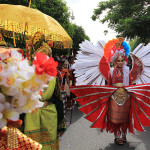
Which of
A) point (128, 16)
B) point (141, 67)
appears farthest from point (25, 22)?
point (128, 16)

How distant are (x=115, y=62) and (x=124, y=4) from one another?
1335 cm

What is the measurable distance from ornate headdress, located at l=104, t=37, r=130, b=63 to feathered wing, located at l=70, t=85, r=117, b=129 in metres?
0.68

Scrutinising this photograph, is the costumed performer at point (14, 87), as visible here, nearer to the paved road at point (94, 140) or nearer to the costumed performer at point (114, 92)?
the costumed performer at point (114, 92)

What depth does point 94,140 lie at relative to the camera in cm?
427

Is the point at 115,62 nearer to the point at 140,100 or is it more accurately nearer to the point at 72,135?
the point at 140,100

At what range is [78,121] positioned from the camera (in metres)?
5.70

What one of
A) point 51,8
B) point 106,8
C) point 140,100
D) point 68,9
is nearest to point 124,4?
point 106,8

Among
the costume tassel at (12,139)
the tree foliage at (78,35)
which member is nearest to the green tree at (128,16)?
the tree foliage at (78,35)

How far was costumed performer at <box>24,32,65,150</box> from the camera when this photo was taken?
2.34 metres

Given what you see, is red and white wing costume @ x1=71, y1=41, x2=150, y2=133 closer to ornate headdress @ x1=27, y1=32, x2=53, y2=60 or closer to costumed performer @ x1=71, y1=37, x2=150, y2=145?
costumed performer @ x1=71, y1=37, x2=150, y2=145

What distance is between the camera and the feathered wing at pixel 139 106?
3.60 meters

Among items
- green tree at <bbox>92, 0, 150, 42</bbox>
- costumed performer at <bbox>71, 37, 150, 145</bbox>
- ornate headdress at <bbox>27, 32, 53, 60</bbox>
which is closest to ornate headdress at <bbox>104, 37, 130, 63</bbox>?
costumed performer at <bbox>71, 37, 150, 145</bbox>

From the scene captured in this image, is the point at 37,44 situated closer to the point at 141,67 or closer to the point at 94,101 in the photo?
the point at 94,101

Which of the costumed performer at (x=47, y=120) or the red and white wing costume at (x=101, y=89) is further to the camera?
the red and white wing costume at (x=101, y=89)
